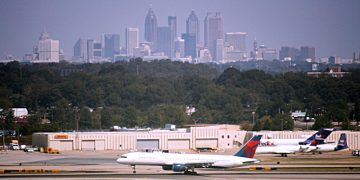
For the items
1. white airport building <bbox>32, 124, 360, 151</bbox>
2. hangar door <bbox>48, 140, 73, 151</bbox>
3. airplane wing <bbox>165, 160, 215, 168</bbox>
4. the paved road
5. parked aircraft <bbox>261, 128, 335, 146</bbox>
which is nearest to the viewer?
the paved road

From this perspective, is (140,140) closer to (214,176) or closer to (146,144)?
(146,144)

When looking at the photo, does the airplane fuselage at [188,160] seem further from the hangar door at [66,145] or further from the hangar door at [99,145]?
the hangar door at [66,145]

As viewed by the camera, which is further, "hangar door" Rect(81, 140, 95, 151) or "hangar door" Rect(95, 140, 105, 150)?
"hangar door" Rect(95, 140, 105, 150)

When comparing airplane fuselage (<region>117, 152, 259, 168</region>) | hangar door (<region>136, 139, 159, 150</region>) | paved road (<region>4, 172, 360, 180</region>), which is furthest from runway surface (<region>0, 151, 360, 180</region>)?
hangar door (<region>136, 139, 159, 150</region>)

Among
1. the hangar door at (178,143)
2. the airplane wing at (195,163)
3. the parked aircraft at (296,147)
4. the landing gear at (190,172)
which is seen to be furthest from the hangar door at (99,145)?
the airplane wing at (195,163)

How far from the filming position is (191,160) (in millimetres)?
92062

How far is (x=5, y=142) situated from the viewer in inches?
6486

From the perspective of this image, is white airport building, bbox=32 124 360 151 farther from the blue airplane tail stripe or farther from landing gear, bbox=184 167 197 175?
landing gear, bbox=184 167 197 175

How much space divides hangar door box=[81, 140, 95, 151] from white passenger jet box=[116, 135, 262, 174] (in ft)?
171

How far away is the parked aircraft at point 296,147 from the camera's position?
133m

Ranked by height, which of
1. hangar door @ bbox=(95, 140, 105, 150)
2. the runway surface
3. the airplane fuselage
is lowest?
the runway surface

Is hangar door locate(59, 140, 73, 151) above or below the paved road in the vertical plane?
above

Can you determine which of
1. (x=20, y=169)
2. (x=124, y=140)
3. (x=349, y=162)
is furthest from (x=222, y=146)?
(x=20, y=169)

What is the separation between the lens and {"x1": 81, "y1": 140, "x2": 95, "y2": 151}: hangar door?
477ft
